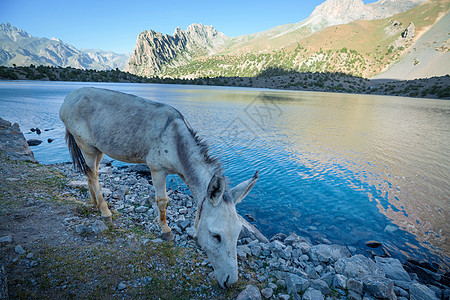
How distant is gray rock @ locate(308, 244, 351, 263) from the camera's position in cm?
587

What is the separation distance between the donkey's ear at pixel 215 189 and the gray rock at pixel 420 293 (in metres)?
5.27

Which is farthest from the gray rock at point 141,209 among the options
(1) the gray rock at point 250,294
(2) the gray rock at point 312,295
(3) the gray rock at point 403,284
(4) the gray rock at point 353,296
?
(3) the gray rock at point 403,284

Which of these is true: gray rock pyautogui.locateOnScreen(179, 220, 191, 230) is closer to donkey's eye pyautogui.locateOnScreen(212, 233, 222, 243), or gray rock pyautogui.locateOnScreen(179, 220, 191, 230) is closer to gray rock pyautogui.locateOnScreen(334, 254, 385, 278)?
donkey's eye pyautogui.locateOnScreen(212, 233, 222, 243)

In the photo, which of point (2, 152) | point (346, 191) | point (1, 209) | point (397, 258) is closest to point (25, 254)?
point (1, 209)

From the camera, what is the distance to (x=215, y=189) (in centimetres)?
345

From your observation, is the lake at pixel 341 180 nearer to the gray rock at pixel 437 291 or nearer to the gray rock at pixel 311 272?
the gray rock at pixel 437 291

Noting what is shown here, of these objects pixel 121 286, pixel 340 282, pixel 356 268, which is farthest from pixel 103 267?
pixel 356 268

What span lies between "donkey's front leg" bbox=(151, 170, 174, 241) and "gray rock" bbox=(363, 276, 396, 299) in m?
4.87

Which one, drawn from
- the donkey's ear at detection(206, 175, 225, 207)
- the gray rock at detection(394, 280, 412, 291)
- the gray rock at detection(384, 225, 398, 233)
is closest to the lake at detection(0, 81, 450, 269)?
the gray rock at detection(384, 225, 398, 233)

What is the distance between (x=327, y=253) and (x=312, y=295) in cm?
219

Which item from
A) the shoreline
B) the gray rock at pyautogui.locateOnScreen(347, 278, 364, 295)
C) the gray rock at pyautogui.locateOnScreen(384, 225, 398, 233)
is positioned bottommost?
the gray rock at pyautogui.locateOnScreen(384, 225, 398, 233)

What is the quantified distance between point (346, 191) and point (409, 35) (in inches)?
9709

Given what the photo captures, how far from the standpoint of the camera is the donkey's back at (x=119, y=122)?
196 inches

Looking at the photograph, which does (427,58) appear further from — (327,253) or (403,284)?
(327,253)
